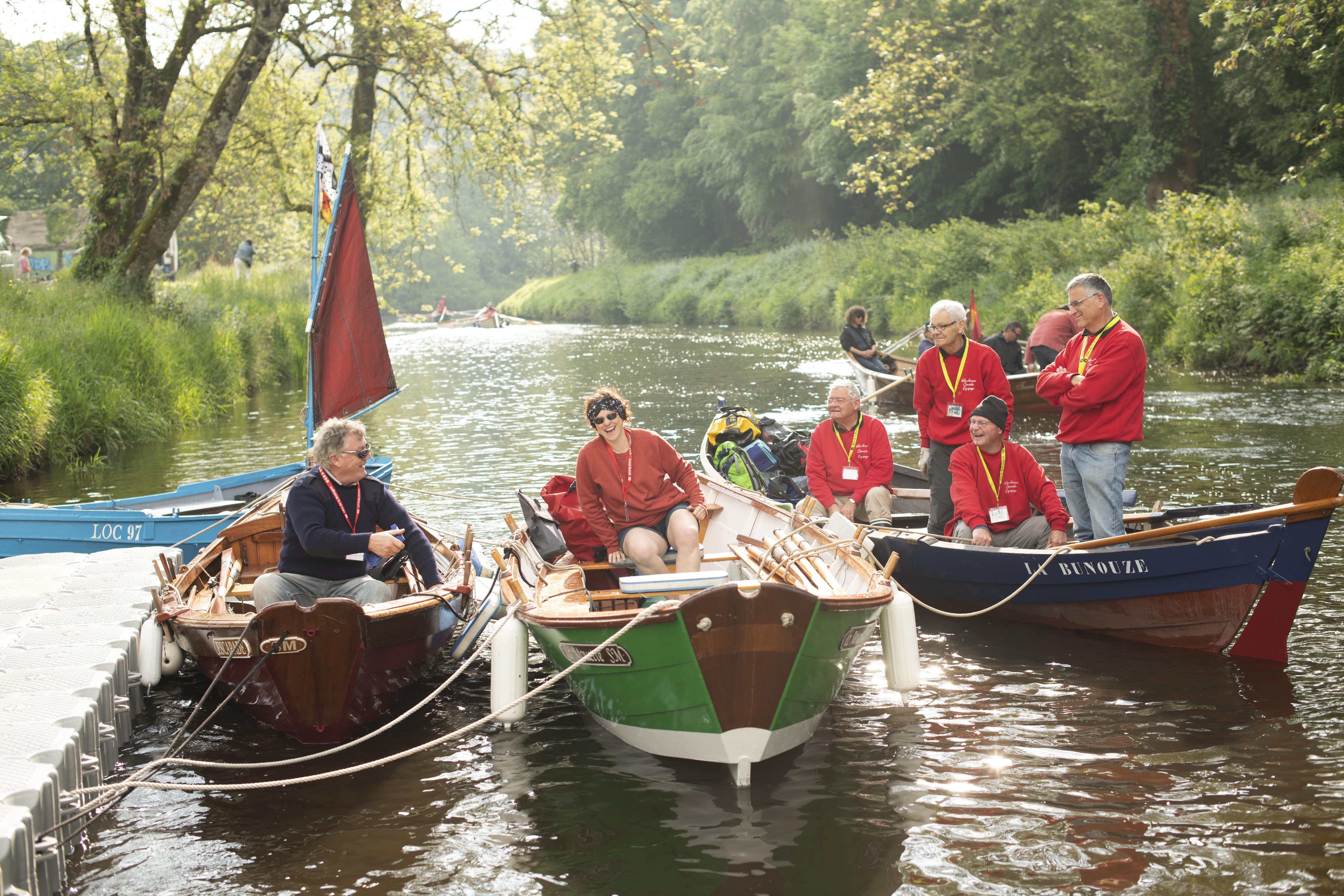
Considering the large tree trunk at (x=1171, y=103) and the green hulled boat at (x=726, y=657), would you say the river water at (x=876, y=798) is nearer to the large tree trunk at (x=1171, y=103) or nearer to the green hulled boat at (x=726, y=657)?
the green hulled boat at (x=726, y=657)

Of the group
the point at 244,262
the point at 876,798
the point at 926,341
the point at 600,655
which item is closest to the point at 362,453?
the point at 600,655

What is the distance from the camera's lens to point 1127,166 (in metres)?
30.0

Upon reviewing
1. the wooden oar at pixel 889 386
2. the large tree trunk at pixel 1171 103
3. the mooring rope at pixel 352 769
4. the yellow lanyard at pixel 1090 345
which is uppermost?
the large tree trunk at pixel 1171 103

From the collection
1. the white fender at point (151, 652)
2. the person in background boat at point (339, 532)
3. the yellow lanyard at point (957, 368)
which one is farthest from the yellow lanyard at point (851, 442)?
the white fender at point (151, 652)

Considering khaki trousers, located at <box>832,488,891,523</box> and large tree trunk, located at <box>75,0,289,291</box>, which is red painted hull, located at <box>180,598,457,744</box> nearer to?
khaki trousers, located at <box>832,488,891,523</box>

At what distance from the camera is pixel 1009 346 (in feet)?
54.9

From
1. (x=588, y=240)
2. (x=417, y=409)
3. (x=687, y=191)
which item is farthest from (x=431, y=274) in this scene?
(x=417, y=409)

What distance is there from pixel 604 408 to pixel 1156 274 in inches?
694

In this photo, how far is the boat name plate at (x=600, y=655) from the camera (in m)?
5.22

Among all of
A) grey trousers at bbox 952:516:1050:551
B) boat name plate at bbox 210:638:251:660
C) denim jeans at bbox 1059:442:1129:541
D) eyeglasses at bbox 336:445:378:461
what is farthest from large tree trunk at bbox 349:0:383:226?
denim jeans at bbox 1059:442:1129:541

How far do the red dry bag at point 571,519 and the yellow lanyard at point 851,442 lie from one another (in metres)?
2.08

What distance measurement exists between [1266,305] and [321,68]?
20.9 meters

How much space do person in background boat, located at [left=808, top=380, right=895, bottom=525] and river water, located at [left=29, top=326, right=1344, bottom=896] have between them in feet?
3.58

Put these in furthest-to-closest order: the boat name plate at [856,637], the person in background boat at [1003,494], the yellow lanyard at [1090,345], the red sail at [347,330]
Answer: the red sail at [347,330], the person in background boat at [1003,494], the yellow lanyard at [1090,345], the boat name plate at [856,637]
